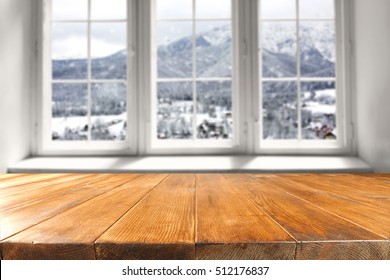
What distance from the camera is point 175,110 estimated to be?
2.42 metres

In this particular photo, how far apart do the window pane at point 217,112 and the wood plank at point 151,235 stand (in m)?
1.74

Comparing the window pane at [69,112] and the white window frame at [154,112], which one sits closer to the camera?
Answer: the white window frame at [154,112]

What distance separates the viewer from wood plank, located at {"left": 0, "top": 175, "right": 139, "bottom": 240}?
0.52m

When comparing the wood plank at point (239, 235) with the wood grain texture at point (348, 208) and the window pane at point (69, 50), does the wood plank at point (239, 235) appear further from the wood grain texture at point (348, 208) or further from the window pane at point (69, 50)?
the window pane at point (69, 50)

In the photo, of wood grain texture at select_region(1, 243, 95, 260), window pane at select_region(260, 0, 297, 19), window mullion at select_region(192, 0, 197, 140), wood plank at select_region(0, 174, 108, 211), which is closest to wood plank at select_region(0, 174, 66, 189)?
wood plank at select_region(0, 174, 108, 211)

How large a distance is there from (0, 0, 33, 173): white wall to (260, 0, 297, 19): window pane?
1.71 meters

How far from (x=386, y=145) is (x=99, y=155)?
187 centimetres

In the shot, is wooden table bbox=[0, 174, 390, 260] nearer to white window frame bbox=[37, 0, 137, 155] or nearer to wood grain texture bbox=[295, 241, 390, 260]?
wood grain texture bbox=[295, 241, 390, 260]

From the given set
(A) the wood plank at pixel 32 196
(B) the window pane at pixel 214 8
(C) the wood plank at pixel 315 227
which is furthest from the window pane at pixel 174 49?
(C) the wood plank at pixel 315 227

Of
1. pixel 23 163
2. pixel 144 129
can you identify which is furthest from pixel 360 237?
pixel 23 163

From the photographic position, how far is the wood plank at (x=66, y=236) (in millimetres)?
436

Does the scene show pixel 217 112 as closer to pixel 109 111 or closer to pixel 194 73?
pixel 194 73

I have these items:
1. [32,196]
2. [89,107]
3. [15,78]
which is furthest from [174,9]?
[32,196]
